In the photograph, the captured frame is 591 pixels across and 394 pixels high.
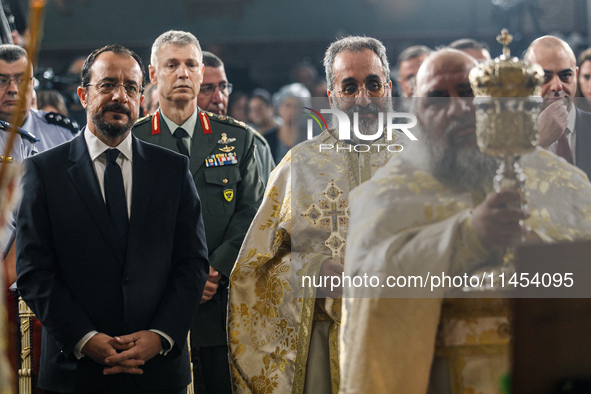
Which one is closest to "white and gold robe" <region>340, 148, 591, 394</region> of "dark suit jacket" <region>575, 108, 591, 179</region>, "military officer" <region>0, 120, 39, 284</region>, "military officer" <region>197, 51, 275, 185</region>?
"dark suit jacket" <region>575, 108, 591, 179</region>

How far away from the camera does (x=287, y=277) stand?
3061 mm

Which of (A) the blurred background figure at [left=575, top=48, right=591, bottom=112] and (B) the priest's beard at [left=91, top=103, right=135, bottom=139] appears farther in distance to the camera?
(A) the blurred background figure at [left=575, top=48, right=591, bottom=112]

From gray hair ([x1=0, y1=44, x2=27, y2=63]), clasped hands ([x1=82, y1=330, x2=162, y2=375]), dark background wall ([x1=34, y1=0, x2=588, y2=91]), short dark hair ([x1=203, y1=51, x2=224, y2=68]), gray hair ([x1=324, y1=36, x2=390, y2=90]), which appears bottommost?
clasped hands ([x1=82, y1=330, x2=162, y2=375])

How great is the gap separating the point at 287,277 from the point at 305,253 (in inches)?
8.0

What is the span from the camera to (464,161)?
202 cm

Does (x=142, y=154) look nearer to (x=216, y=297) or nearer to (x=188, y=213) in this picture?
(x=188, y=213)

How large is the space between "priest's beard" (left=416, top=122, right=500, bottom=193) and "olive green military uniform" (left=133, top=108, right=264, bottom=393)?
153 centimetres

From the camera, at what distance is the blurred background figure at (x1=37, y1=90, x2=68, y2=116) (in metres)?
4.93

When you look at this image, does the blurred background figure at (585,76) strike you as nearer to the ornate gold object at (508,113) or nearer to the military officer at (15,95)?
the ornate gold object at (508,113)

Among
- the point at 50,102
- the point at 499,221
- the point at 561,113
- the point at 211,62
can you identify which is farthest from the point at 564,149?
the point at 50,102

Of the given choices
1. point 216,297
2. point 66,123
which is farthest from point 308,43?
point 216,297

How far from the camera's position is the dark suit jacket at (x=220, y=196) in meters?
3.48

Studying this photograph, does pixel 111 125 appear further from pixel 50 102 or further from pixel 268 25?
pixel 268 25

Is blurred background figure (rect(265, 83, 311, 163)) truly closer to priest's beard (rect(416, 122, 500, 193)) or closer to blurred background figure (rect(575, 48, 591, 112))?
priest's beard (rect(416, 122, 500, 193))
